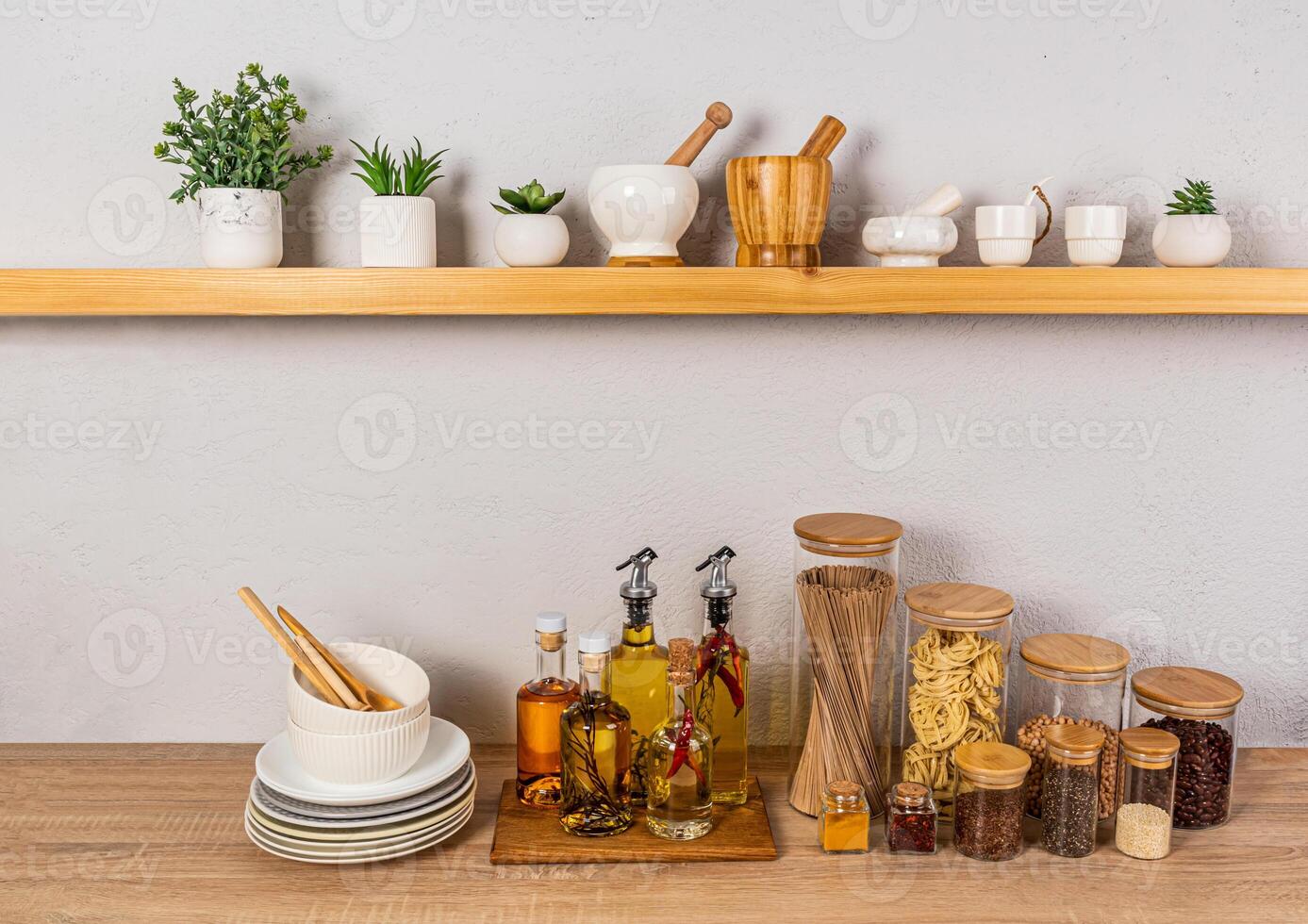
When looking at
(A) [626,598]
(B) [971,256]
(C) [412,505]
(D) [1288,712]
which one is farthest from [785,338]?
(D) [1288,712]

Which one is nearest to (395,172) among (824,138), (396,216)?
(396,216)

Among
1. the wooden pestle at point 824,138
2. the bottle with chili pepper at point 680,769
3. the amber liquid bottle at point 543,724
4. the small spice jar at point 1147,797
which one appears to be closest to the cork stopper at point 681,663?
the bottle with chili pepper at point 680,769

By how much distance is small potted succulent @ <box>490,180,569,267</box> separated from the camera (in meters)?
1.25

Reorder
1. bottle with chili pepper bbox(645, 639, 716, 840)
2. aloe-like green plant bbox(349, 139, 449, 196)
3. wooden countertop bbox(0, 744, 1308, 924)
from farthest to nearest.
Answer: aloe-like green plant bbox(349, 139, 449, 196) < bottle with chili pepper bbox(645, 639, 716, 840) < wooden countertop bbox(0, 744, 1308, 924)

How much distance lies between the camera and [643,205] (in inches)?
48.2

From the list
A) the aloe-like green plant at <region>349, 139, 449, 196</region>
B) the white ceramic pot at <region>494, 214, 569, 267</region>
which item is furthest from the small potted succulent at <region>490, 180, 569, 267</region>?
the aloe-like green plant at <region>349, 139, 449, 196</region>

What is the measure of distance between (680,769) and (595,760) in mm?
93

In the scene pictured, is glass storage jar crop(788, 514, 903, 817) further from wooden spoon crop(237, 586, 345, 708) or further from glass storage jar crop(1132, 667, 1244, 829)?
wooden spoon crop(237, 586, 345, 708)

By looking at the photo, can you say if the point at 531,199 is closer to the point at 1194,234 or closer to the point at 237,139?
the point at 237,139

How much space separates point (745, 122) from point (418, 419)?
550 millimetres

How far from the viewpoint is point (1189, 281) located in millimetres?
1237

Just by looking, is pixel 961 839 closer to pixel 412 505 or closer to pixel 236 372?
pixel 412 505

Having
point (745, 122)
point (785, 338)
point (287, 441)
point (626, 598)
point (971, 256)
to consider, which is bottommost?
point (626, 598)

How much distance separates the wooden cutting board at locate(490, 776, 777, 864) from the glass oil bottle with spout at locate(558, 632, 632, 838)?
0.02 m
